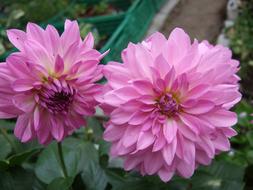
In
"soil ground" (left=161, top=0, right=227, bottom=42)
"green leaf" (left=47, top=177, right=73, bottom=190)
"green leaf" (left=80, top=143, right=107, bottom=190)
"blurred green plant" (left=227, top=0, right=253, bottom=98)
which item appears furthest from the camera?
"soil ground" (left=161, top=0, right=227, bottom=42)

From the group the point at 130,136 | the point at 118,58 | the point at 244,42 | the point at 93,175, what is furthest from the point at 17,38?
the point at 244,42

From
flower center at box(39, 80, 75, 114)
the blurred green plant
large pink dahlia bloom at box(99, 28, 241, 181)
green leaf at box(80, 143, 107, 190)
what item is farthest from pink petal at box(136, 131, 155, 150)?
the blurred green plant

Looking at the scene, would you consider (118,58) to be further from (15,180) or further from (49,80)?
(49,80)

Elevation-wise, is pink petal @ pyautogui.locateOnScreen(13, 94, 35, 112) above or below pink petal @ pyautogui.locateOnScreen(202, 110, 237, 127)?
above

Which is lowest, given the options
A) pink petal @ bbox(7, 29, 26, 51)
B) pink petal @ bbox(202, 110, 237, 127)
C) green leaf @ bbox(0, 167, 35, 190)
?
green leaf @ bbox(0, 167, 35, 190)

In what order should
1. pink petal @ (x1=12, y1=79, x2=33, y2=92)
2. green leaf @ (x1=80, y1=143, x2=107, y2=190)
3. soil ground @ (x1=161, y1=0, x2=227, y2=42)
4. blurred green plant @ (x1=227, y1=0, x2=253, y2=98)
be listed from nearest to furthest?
pink petal @ (x1=12, y1=79, x2=33, y2=92)
green leaf @ (x1=80, y1=143, x2=107, y2=190)
blurred green plant @ (x1=227, y1=0, x2=253, y2=98)
soil ground @ (x1=161, y1=0, x2=227, y2=42)

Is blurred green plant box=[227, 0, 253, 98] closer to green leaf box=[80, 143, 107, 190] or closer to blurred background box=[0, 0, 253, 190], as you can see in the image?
blurred background box=[0, 0, 253, 190]

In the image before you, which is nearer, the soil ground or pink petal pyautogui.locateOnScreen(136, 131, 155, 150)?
pink petal pyautogui.locateOnScreen(136, 131, 155, 150)
